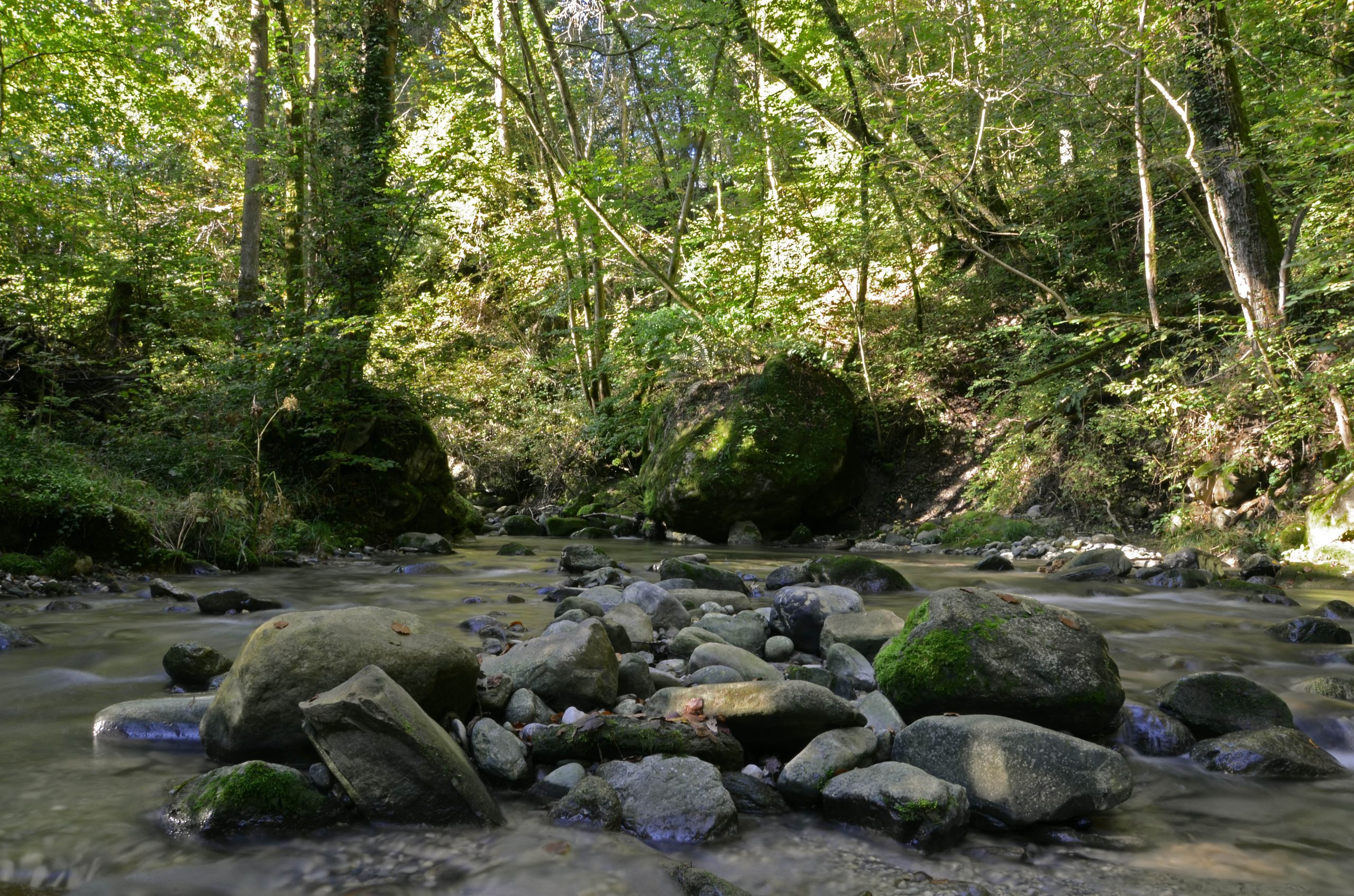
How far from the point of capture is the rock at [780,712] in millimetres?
3305

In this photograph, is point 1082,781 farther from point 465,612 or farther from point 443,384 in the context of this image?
point 443,384

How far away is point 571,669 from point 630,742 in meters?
0.65

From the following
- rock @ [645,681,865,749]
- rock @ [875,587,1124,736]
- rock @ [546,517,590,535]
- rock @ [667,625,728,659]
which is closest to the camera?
rock @ [645,681,865,749]

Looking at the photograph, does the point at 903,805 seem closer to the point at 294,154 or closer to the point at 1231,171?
the point at 1231,171

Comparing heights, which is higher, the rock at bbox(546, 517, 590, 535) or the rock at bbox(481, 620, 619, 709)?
the rock at bbox(481, 620, 619, 709)

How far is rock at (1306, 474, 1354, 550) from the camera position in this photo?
764 cm

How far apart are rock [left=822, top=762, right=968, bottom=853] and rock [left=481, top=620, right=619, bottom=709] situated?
1.22m

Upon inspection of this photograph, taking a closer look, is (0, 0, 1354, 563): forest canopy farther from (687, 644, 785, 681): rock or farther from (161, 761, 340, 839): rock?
(687, 644, 785, 681): rock

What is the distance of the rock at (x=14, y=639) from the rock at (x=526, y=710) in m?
3.42

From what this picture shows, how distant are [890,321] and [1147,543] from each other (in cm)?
596

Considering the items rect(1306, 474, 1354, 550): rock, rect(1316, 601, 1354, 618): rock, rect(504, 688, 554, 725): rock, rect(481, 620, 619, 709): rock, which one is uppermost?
rect(1306, 474, 1354, 550): rock

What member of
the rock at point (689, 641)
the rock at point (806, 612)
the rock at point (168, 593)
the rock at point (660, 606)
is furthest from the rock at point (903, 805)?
the rock at point (168, 593)

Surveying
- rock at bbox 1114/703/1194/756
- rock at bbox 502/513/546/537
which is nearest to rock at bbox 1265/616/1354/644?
rock at bbox 1114/703/1194/756

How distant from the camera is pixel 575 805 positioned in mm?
2846
